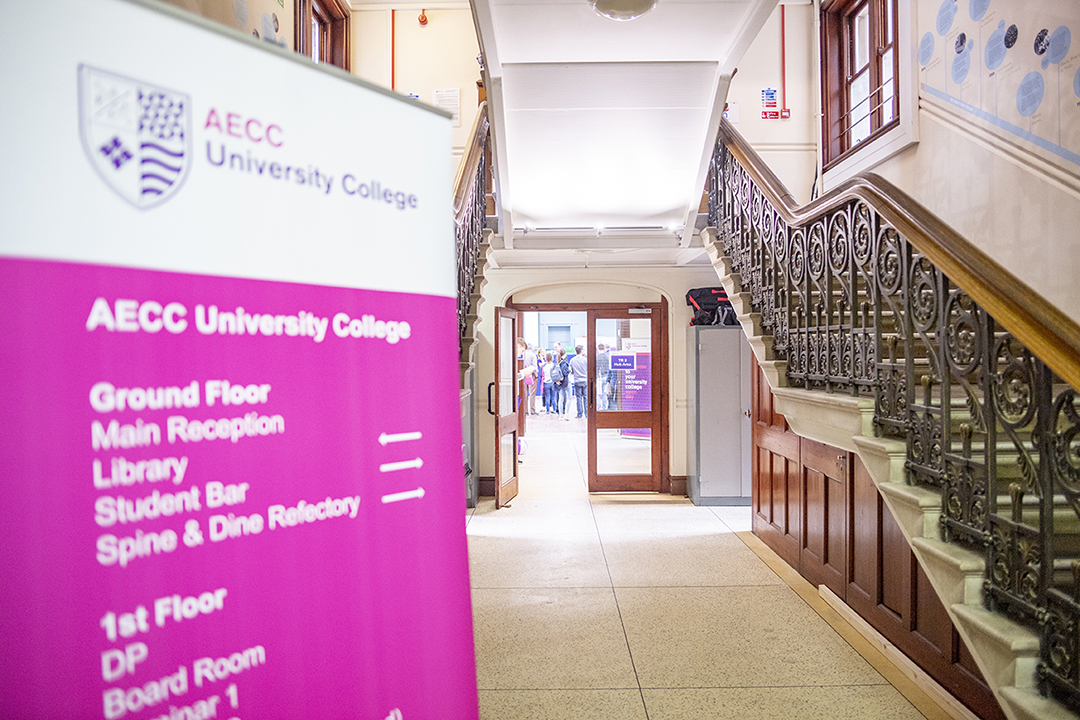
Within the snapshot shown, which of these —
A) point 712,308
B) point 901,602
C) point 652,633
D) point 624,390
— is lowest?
point 652,633

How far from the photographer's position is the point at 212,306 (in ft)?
3.35

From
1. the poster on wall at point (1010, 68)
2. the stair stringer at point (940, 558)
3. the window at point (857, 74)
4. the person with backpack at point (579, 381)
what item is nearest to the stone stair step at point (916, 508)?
the stair stringer at point (940, 558)

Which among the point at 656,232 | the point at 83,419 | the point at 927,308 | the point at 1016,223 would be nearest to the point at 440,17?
the point at 656,232

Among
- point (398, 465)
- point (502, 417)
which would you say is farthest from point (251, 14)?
point (502, 417)

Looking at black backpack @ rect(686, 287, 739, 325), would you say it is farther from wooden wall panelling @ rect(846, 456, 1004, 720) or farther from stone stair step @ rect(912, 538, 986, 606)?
stone stair step @ rect(912, 538, 986, 606)

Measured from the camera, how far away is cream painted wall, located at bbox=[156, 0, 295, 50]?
206cm

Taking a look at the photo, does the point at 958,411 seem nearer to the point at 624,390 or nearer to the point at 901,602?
the point at 901,602

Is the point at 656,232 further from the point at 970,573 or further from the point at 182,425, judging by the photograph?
the point at 182,425

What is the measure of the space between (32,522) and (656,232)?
16.4ft

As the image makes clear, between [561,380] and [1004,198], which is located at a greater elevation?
[1004,198]

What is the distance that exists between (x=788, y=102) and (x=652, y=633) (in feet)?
17.9

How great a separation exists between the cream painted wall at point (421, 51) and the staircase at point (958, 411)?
14.1 ft

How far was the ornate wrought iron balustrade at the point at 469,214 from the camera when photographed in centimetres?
395

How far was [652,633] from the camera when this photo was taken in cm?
360
